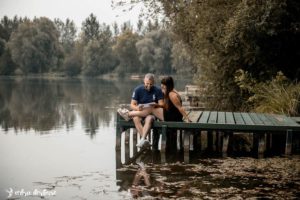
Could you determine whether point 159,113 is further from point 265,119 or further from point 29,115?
point 29,115

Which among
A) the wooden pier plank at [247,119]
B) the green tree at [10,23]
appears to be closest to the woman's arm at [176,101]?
the wooden pier plank at [247,119]

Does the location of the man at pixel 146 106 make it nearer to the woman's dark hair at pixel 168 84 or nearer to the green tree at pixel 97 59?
the woman's dark hair at pixel 168 84

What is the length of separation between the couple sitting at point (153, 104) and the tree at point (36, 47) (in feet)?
278

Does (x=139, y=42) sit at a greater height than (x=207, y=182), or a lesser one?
greater

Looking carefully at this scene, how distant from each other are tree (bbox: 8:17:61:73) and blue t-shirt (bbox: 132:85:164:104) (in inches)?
3333

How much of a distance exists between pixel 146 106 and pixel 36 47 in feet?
283

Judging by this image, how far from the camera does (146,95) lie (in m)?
12.1

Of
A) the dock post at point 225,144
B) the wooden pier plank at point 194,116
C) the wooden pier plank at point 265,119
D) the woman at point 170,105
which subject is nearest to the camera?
the wooden pier plank at point 265,119

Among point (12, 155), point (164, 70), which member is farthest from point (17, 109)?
point (164, 70)

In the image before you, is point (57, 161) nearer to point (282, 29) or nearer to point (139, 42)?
point (282, 29)

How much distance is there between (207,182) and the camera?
893 centimetres

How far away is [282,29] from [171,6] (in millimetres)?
7690

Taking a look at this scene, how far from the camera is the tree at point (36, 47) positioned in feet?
308

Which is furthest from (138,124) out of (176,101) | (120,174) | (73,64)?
(73,64)
